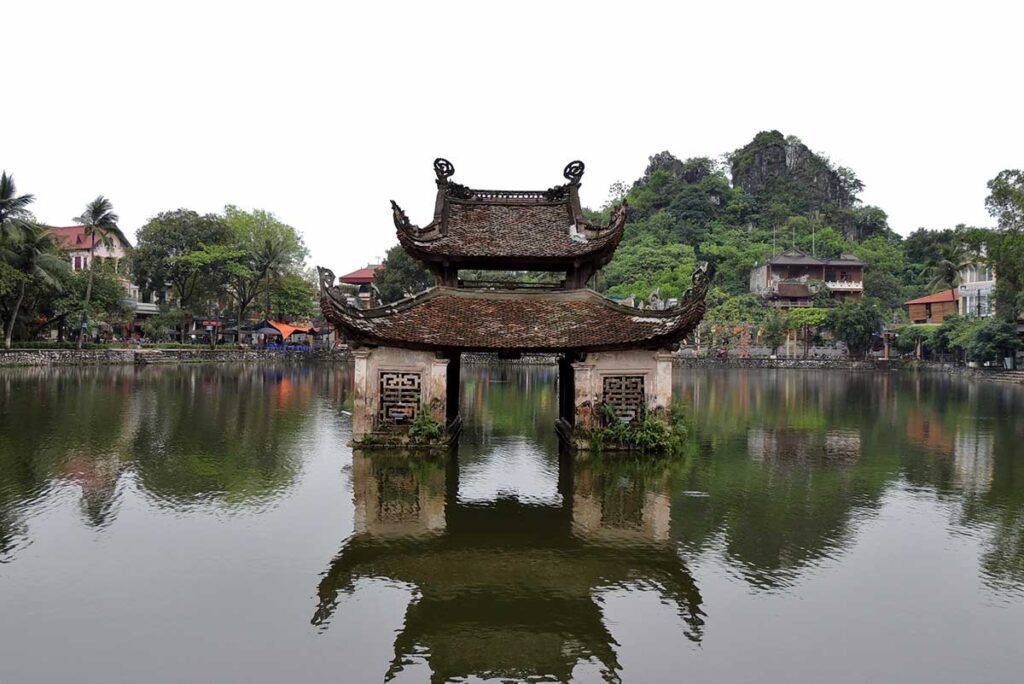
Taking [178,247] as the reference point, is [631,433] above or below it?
below

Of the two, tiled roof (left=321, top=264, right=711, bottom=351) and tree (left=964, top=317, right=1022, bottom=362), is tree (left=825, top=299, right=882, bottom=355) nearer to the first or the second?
tree (left=964, top=317, right=1022, bottom=362)

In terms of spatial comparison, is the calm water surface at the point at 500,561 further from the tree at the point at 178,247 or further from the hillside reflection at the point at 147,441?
the tree at the point at 178,247

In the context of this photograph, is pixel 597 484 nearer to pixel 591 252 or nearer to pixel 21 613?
pixel 591 252

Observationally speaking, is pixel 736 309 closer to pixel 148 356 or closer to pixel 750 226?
pixel 750 226

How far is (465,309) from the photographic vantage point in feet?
62.5

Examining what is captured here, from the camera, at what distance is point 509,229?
20.7 metres

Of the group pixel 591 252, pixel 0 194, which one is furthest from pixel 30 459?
pixel 0 194

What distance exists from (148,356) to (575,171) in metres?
45.5

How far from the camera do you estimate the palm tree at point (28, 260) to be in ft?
152

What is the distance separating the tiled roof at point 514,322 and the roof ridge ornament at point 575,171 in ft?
12.7

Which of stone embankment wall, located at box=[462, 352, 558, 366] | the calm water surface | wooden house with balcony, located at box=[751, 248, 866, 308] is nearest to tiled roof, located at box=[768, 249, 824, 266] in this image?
wooden house with balcony, located at box=[751, 248, 866, 308]

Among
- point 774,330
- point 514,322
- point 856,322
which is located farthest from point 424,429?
point 856,322

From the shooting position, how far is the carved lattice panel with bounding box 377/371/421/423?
18.0 metres

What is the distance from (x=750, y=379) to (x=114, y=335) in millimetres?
60244
